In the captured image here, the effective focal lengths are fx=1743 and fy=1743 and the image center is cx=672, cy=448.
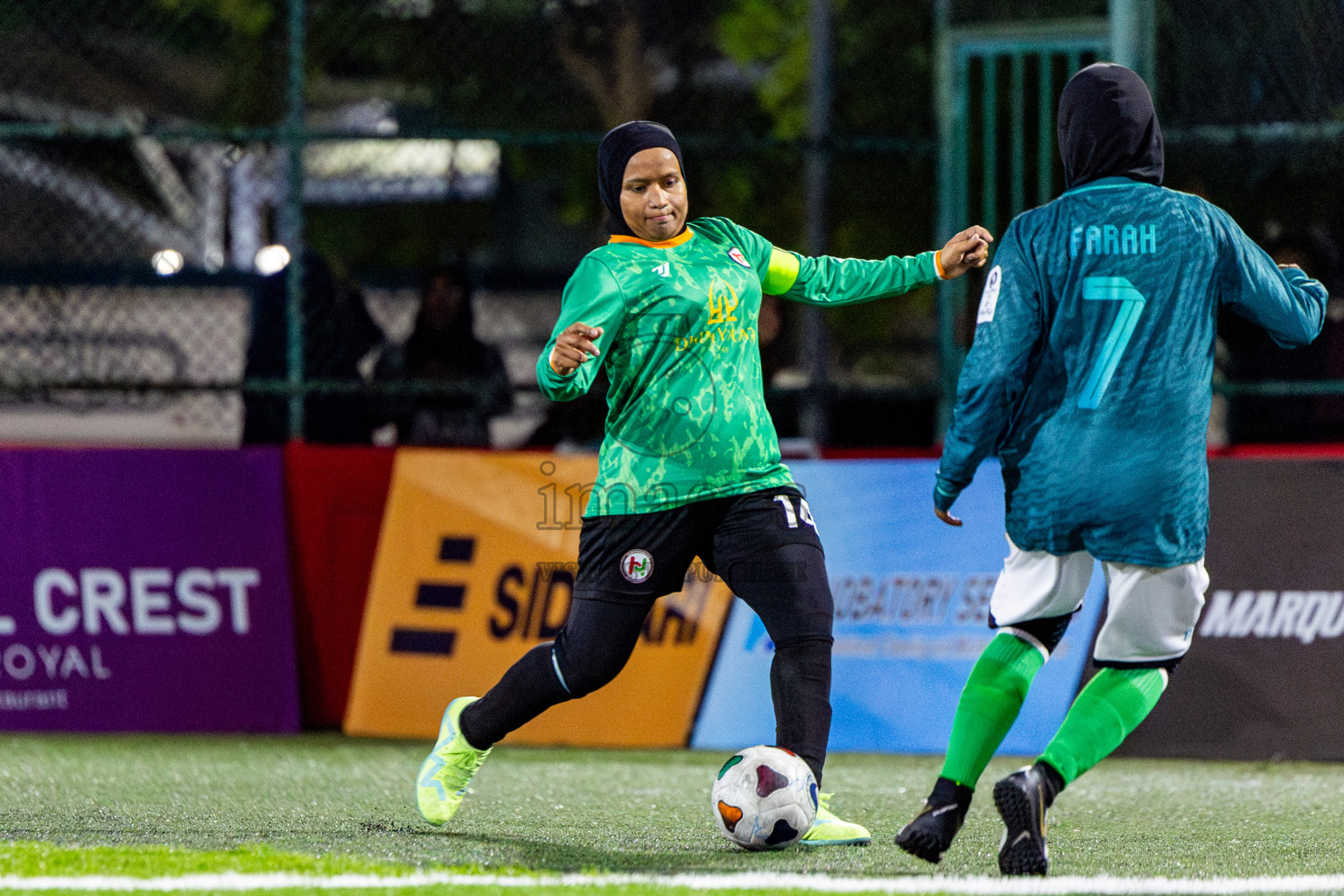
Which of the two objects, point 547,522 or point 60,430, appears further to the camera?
point 60,430

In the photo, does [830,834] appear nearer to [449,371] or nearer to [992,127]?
[449,371]

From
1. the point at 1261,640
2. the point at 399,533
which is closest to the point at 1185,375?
the point at 1261,640

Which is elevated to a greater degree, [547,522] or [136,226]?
[136,226]

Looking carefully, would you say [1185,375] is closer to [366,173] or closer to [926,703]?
[926,703]

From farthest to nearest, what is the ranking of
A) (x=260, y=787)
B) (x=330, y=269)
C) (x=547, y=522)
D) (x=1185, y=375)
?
1. (x=330, y=269)
2. (x=547, y=522)
3. (x=260, y=787)
4. (x=1185, y=375)

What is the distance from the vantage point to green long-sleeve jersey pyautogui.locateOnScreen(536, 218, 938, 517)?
179 inches

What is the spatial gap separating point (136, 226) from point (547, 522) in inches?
112

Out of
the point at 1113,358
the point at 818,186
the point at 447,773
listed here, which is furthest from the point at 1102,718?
the point at 818,186

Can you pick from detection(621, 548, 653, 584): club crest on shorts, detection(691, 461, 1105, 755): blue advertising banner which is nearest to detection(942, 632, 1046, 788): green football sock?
detection(621, 548, 653, 584): club crest on shorts

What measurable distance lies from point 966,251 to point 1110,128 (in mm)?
650

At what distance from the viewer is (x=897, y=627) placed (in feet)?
23.0

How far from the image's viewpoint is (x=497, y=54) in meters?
8.57

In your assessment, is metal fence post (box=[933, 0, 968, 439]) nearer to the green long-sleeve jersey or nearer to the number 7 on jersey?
the green long-sleeve jersey

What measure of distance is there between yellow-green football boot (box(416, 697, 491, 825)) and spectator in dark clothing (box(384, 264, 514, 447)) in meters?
3.21
